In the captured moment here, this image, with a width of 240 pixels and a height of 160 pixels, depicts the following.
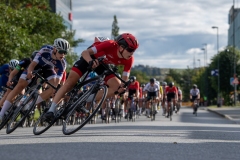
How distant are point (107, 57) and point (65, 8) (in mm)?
112642

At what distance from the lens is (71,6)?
134625 mm

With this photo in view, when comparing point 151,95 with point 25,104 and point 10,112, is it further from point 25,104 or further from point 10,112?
point 25,104

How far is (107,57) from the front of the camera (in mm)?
12375

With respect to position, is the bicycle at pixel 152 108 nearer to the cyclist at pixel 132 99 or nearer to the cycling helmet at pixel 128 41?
the cyclist at pixel 132 99

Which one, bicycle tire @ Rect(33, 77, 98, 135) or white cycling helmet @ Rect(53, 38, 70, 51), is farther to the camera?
white cycling helmet @ Rect(53, 38, 70, 51)

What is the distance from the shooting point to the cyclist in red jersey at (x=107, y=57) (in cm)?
1213

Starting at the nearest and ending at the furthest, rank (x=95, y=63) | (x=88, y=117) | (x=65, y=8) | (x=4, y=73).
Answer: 1. (x=95, y=63)
2. (x=88, y=117)
3. (x=4, y=73)
4. (x=65, y=8)

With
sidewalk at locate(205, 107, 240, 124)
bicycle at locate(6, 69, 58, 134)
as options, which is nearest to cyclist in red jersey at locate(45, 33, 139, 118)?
bicycle at locate(6, 69, 58, 134)

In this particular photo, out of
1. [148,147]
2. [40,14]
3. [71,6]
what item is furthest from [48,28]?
[71,6]

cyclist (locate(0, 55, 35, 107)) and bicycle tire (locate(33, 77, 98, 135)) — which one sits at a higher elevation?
cyclist (locate(0, 55, 35, 107))

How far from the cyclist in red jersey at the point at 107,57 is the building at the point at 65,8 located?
9716 cm

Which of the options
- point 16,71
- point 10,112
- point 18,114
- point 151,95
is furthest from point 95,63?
point 151,95

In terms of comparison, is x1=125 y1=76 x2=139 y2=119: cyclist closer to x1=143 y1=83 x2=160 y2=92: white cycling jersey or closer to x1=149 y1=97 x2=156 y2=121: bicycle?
x1=143 y1=83 x2=160 y2=92: white cycling jersey

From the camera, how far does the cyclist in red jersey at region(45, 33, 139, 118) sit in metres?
12.1
